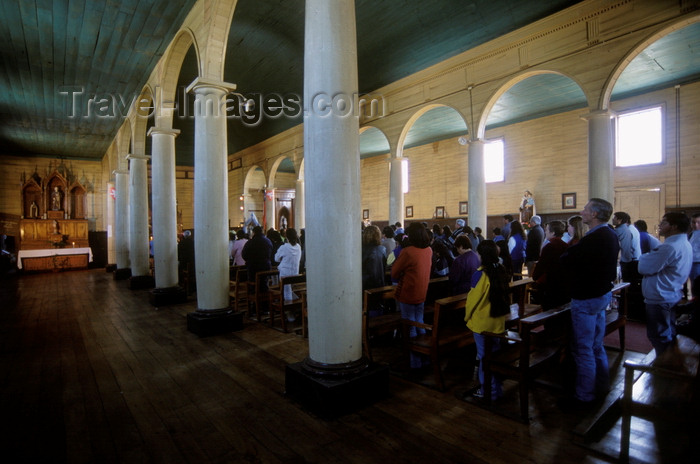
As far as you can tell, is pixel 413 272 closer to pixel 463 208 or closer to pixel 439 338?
pixel 439 338

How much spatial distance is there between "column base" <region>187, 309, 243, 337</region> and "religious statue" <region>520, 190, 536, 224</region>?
36.9 feet

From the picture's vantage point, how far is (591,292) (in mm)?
3104

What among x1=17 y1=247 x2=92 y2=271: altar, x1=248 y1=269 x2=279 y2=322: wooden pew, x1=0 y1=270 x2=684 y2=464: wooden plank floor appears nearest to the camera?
x1=0 y1=270 x2=684 y2=464: wooden plank floor

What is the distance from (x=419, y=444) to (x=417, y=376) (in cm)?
124

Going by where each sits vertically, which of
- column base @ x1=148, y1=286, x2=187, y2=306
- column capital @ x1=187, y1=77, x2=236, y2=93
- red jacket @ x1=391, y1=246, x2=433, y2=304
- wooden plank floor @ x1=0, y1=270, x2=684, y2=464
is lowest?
wooden plank floor @ x1=0, y1=270, x2=684, y2=464

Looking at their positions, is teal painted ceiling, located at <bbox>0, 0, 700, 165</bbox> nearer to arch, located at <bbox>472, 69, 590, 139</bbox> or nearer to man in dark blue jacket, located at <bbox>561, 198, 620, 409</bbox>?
arch, located at <bbox>472, 69, 590, 139</bbox>

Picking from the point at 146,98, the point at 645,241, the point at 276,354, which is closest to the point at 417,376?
the point at 276,354

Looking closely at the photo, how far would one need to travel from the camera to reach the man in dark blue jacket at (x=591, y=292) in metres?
3.09

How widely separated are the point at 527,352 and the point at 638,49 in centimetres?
681

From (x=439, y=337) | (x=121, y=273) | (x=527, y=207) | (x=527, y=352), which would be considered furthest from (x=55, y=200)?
(x=527, y=352)

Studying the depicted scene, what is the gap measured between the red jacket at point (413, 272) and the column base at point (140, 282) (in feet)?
30.1

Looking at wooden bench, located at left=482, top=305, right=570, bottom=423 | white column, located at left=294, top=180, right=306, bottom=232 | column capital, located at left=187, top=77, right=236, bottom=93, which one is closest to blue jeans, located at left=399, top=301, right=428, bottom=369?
wooden bench, located at left=482, top=305, right=570, bottom=423

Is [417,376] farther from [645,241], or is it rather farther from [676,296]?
[645,241]

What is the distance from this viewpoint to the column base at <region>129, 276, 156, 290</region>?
34.3 ft
